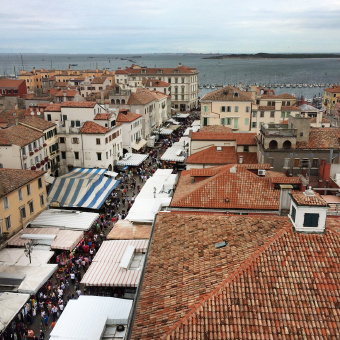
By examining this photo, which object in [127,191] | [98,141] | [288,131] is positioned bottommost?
[127,191]

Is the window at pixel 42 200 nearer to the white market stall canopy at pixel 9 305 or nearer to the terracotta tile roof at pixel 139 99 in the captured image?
the white market stall canopy at pixel 9 305

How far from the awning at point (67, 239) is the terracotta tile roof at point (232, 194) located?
337 inches

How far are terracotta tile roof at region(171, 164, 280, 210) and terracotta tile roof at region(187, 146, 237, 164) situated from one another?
9487 millimetres

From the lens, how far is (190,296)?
1130 cm

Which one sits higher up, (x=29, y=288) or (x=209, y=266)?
(x=209, y=266)

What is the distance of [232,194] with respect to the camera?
76.9ft

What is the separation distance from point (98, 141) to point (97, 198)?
11061 millimetres

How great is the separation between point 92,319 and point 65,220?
549 inches

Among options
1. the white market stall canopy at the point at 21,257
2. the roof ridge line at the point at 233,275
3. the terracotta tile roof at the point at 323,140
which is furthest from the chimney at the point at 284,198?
the terracotta tile roof at the point at 323,140

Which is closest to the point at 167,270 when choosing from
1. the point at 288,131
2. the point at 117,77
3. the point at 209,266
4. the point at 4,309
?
the point at 209,266

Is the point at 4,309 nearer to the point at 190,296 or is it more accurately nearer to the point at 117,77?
the point at 190,296

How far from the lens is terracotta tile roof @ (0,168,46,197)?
91.0 ft

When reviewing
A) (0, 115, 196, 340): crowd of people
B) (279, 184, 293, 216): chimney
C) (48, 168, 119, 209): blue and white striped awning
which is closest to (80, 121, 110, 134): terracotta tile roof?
(48, 168, 119, 209): blue and white striped awning

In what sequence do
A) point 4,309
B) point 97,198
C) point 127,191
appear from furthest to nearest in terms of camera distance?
point 127,191
point 97,198
point 4,309
